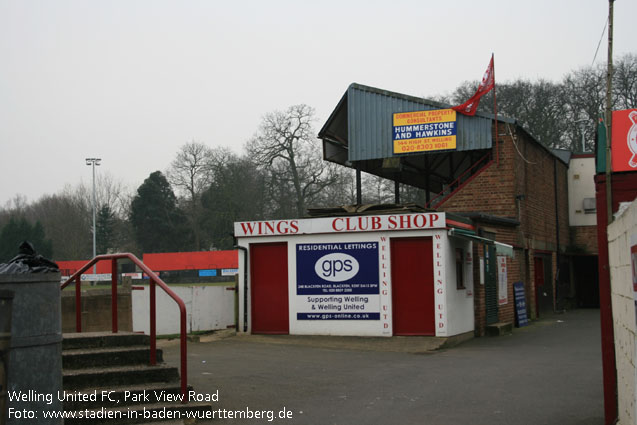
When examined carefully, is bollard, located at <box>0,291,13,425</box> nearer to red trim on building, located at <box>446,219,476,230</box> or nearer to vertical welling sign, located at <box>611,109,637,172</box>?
vertical welling sign, located at <box>611,109,637,172</box>

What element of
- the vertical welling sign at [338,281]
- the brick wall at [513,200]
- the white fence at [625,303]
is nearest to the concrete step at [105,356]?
the white fence at [625,303]

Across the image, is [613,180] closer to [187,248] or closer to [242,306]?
[242,306]

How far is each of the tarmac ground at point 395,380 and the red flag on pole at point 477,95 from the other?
8.79 meters

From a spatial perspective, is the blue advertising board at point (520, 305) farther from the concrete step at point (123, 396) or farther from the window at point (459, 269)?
the concrete step at point (123, 396)

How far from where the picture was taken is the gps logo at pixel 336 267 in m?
16.7

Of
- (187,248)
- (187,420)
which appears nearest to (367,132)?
(187,420)

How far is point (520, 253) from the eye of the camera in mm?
22500

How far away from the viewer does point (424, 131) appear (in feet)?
78.3

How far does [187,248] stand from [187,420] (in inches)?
2561

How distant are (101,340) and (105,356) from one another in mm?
372

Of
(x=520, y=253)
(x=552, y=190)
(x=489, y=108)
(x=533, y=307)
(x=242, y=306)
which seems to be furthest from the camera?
(x=489, y=108)

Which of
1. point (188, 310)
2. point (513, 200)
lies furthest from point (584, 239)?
point (188, 310)

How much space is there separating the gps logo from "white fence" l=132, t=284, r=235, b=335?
113 inches

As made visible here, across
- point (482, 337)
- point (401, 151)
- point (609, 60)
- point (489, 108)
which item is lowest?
point (482, 337)
